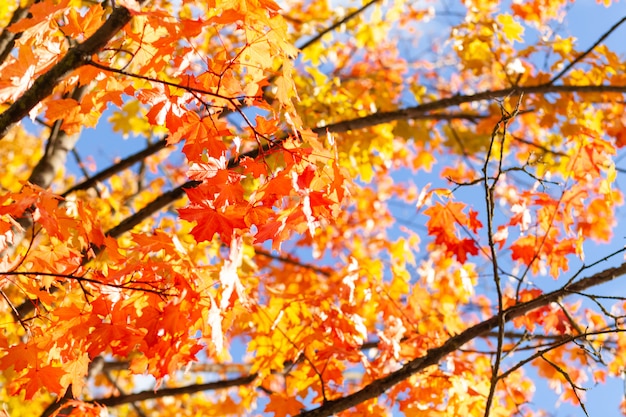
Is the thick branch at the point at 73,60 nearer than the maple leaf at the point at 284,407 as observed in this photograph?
Yes

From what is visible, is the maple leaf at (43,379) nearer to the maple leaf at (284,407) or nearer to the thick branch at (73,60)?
the thick branch at (73,60)

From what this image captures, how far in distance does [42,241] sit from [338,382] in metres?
2.01

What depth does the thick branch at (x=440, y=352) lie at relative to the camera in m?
2.56

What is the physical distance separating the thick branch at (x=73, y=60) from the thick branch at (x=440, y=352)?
1751mm

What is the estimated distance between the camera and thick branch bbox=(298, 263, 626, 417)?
256 cm

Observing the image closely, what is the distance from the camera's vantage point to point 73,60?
1873mm

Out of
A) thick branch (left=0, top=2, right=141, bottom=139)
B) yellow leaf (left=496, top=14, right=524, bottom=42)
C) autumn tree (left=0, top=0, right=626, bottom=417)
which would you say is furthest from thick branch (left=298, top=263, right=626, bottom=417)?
yellow leaf (left=496, top=14, right=524, bottom=42)

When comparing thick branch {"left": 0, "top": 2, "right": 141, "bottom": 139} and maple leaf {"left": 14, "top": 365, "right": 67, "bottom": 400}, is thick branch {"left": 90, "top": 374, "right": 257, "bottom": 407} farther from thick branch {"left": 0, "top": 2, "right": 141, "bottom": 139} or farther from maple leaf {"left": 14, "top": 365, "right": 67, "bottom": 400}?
thick branch {"left": 0, "top": 2, "right": 141, "bottom": 139}

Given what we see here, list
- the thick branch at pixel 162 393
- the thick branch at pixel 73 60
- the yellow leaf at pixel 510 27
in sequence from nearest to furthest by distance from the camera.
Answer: the thick branch at pixel 73 60, the thick branch at pixel 162 393, the yellow leaf at pixel 510 27

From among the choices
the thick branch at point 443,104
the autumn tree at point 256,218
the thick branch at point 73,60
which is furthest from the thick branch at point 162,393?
the thick branch at point 73,60

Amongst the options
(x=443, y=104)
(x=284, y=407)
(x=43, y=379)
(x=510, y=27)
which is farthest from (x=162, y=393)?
(x=510, y=27)

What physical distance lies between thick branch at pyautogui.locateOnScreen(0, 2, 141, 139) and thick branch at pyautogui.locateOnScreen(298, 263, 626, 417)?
1.75 m

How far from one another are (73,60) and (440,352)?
2000 millimetres

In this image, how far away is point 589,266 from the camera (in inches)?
93.0
